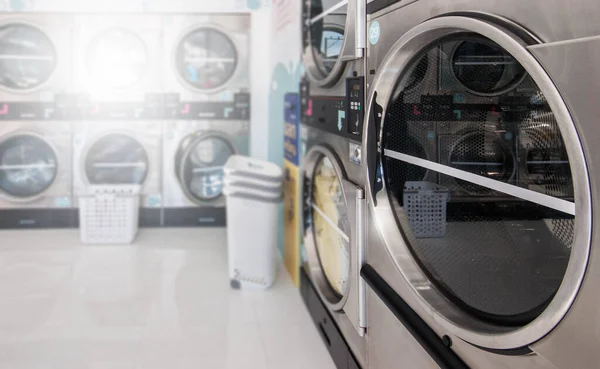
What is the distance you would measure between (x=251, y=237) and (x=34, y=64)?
106 inches

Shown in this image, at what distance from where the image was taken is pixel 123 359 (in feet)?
7.92

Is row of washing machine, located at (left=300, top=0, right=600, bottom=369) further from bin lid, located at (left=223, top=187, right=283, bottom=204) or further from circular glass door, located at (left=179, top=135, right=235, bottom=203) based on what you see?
circular glass door, located at (left=179, top=135, right=235, bottom=203)

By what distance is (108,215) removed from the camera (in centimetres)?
433

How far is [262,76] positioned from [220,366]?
2966mm

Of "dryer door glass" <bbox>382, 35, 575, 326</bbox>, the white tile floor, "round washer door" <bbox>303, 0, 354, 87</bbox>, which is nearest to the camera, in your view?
"dryer door glass" <bbox>382, 35, 575, 326</bbox>

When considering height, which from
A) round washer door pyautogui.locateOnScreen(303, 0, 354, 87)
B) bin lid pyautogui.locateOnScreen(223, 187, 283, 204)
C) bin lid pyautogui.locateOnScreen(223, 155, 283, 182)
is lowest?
bin lid pyautogui.locateOnScreen(223, 187, 283, 204)

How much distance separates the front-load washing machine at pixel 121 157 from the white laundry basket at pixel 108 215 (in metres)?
0.34

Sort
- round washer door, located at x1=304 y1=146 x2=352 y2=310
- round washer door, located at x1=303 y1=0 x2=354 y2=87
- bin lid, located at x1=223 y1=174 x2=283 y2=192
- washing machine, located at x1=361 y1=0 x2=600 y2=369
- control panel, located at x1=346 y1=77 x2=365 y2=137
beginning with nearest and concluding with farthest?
1. washing machine, located at x1=361 y1=0 x2=600 y2=369
2. control panel, located at x1=346 y1=77 x2=365 y2=137
3. round washer door, located at x1=303 y1=0 x2=354 y2=87
4. round washer door, located at x1=304 y1=146 x2=352 y2=310
5. bin lid, located at x1=223 y1=174 x2=283 y2=192

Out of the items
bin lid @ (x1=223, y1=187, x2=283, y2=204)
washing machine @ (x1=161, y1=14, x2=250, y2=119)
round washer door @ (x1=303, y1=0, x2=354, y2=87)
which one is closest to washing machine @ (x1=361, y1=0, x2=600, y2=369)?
round washer door @ (x1=303, y1=0, x2=354, y2=87)

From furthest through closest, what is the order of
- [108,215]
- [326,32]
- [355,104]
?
[108,215], [326,32], [355,104]

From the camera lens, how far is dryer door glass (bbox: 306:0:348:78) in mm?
2166

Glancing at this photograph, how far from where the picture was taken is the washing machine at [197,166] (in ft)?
15.6

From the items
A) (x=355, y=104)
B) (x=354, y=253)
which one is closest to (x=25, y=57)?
(x=355, y=104)

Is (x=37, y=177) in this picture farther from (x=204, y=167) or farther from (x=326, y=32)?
(x=326, y=32)
